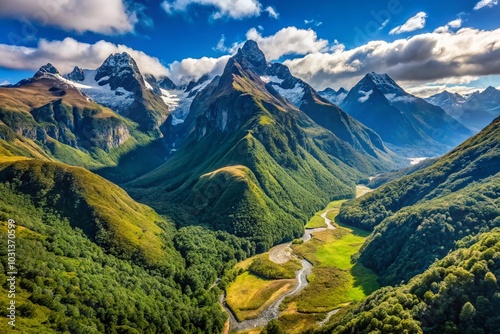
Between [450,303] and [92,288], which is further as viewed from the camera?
[92,288]

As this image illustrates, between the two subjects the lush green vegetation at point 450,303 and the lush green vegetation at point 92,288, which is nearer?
the lush green vegetation at point 450,303

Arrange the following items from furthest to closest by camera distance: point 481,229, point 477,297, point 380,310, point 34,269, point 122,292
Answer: point 481,229
point 122,292
point 34,269
point 380,310
point 477,297

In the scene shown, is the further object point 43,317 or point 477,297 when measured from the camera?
point 43,317

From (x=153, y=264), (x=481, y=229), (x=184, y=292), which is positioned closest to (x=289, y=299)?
(x=184, y=292)

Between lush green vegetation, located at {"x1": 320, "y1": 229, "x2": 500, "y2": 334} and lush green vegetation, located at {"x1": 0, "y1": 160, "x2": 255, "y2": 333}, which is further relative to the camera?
lush green vegetation, located at {"x1": 0, "y1": 160, "x2": 255, "y2": 333}

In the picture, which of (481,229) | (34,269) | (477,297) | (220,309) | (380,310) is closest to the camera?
(477,297)

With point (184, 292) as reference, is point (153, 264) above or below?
above

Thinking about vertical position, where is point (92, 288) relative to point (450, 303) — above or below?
above

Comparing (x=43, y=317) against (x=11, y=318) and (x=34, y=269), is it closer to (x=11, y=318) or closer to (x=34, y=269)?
(x=11, y=318)
